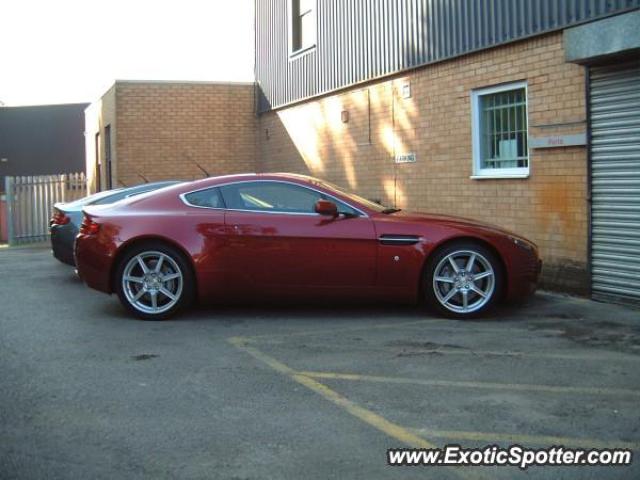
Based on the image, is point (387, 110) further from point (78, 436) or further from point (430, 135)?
point (78, 436)

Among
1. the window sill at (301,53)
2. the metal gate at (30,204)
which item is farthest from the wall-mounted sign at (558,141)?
the metal gate at (30,204)

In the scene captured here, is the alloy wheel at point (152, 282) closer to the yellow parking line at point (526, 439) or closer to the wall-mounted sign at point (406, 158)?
the yellow parking line at point (526, 439)

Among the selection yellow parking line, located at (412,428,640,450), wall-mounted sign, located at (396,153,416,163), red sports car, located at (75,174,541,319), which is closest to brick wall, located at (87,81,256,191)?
wall-mounted sign, located at (396,153,416,163)

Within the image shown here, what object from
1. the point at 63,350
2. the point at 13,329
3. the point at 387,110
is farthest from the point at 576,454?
the point at 387,110

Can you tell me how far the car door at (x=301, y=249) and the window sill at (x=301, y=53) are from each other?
8520 mm

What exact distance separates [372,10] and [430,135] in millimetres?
2827

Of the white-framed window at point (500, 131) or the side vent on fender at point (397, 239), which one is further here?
the white-framed window at point (500, 131)

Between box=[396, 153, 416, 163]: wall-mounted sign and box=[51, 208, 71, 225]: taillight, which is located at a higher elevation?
box=[396, 153, 416, 163]: wall-mounted sign

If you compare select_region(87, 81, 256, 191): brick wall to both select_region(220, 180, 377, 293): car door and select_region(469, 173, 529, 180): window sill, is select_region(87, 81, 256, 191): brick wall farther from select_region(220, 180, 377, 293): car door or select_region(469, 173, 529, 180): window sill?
select_region(220, 180, 377, 293): car door

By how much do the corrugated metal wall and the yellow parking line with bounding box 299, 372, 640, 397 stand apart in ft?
14.8

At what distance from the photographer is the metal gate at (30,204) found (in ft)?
64.6

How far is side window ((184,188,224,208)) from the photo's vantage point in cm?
805

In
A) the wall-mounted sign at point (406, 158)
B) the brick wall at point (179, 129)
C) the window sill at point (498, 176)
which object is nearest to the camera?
the window sill at point (498, 176)

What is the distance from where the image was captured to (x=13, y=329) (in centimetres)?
763
